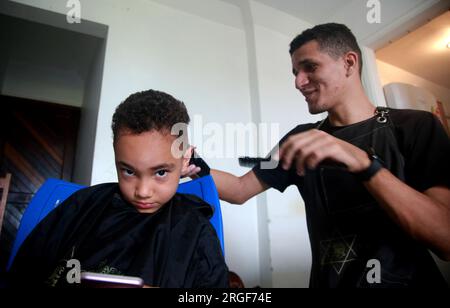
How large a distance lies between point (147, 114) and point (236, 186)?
0.46 m

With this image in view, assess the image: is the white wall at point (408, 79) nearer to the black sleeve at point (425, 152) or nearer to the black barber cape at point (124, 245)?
the black sleeve at point (425, 152)

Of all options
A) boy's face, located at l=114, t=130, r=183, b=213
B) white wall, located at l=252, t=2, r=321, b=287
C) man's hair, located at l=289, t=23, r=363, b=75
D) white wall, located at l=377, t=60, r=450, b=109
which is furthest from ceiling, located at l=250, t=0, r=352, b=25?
boy's face, located at l=114, t=130, r=183, b=213

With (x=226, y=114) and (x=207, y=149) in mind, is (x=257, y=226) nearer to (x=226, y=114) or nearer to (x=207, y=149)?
(x=207, y=149)

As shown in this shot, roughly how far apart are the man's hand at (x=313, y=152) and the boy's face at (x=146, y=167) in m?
0.27

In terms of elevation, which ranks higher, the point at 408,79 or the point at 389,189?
the point at 408,79

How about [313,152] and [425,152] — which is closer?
[313,152]

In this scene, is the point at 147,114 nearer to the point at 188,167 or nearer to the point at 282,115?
the point at 188,167

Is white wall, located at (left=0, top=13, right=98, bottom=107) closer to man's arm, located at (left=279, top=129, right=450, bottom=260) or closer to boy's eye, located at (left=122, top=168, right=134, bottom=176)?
boy's eye, located at (left=122, top=168, right=134, bottom=176)

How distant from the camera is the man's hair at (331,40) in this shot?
0.90 meters

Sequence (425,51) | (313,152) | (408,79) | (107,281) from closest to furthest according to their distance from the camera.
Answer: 1. (107,281)
2. (313,152)
3. (425,51)
4. (408,79)

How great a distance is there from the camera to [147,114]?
0.64 meters

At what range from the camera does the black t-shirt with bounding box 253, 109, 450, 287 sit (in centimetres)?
61

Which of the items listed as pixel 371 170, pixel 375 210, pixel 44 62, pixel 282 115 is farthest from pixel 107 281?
pixel 44 62
